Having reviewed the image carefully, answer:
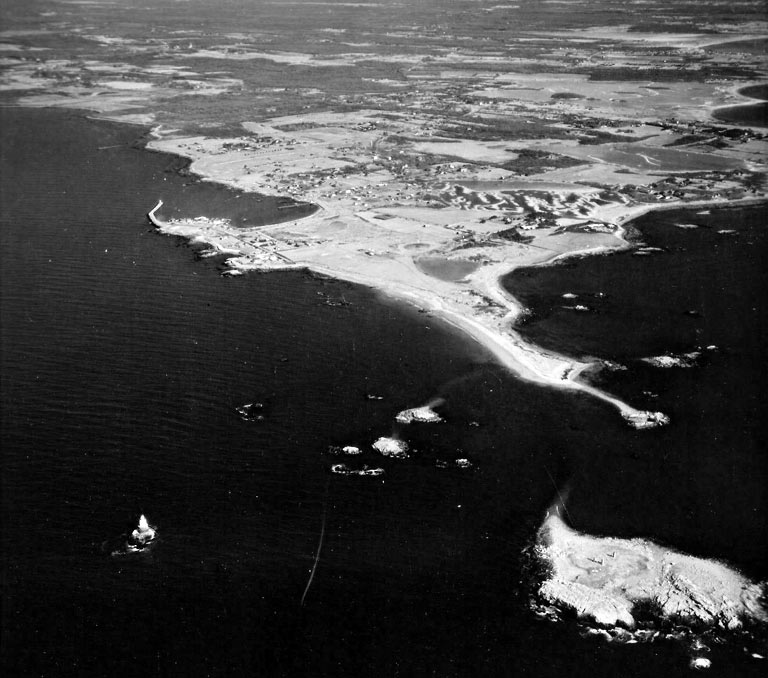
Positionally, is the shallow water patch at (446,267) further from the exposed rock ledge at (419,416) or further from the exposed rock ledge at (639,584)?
the exposed rock ledge at (639,584)

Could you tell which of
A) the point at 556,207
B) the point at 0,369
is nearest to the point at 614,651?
the point at 0,369

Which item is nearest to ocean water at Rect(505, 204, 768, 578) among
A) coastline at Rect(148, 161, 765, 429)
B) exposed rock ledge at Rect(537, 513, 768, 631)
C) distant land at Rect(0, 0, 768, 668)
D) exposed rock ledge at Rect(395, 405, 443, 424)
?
coastline at Rect(148, 161, 765, 429)

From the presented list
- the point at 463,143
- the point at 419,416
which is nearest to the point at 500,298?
the point at 419,416

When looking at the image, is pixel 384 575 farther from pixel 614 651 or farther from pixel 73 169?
pixel 73 169

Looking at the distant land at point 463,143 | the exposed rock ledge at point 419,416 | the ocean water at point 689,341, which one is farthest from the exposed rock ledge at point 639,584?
the exposed rock ledge at point 419,416

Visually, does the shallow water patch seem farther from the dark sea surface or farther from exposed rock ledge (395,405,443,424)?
exposed rock ledge (395,405,443,424)

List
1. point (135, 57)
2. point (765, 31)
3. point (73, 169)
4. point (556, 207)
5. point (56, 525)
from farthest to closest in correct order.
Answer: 1. point (765, 31)
2. point (135, 57)
3. point (73, 169)
4. point (556, 207)
5. point (56, 525)
